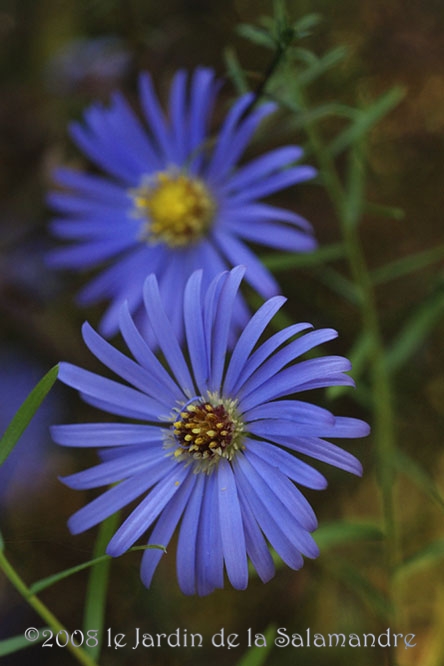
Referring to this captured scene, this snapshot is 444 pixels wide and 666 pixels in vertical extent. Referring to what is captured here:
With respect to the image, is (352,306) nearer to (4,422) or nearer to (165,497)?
(4,422)

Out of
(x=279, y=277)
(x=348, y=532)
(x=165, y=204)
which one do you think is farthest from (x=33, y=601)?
Answer: (x=279, y=277)

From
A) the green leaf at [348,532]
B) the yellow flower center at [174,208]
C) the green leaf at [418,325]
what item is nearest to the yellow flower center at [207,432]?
the green leaf at [348,532]

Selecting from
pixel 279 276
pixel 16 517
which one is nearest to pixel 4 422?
pixel 16 517

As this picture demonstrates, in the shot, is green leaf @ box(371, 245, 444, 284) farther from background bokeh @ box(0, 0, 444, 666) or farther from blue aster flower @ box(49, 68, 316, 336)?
background bokeh @ box(0, 0, 444, 666)

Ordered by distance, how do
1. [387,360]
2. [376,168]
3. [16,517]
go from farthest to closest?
[376,168]
[16,517]
[387,360]

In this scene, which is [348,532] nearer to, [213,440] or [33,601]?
[213,440]

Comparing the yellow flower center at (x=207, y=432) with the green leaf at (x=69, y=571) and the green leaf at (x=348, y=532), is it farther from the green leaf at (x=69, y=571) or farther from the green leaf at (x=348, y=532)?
the green leaf at (x=348, y=532)

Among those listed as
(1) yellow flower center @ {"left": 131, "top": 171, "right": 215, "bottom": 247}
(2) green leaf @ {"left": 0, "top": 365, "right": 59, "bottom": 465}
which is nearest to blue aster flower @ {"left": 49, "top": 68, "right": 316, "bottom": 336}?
(1) yellow flower center @ {"left": 131, "top": 171, "right": 215, "bottom": 247}
